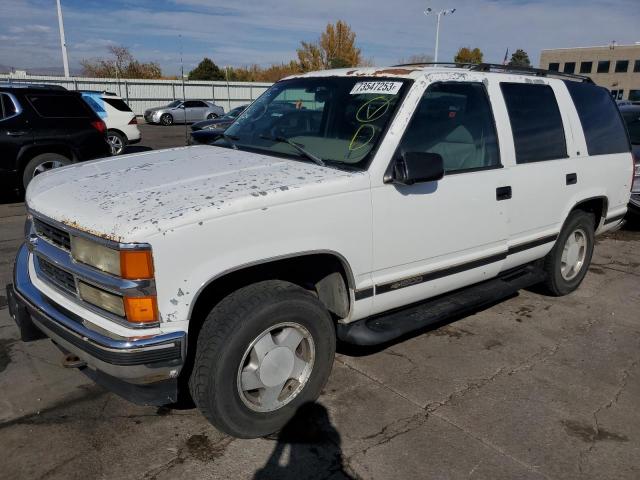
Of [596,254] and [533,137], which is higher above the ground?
[533,137]

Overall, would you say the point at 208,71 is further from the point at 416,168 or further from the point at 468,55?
the point at 416,168

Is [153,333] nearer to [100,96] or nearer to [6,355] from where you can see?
[6,355]

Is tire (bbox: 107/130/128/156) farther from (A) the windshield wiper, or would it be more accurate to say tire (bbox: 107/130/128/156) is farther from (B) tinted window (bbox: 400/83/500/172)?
(B) tinted window (bbox: 400/83/500/172)

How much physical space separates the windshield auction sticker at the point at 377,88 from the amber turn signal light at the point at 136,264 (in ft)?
6.30

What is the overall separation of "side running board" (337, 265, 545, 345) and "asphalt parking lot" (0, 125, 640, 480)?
41 centimetres

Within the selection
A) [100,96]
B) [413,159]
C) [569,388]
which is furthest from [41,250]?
[100,96]

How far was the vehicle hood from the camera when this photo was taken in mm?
2480

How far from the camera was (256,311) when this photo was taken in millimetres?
2729

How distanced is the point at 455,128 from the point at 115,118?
13.0 metres

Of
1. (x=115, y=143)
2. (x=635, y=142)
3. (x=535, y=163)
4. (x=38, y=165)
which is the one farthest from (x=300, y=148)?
(x=115, y=143)

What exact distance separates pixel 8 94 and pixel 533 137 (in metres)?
8.12

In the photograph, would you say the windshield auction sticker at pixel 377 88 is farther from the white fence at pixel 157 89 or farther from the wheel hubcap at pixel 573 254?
the white fence at pixel 157 89

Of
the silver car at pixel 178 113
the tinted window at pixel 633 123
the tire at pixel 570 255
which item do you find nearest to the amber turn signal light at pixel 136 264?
the tire at pixel 570 255

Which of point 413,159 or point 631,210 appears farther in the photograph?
point 631,210
